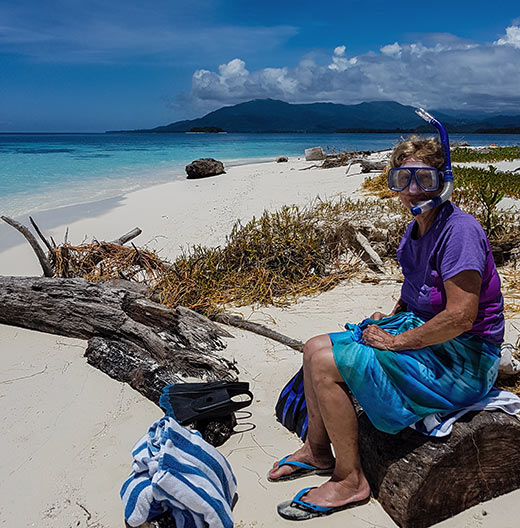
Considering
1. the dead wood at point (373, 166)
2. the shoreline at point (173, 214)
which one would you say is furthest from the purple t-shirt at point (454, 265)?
the dead wood at point (373, 166)

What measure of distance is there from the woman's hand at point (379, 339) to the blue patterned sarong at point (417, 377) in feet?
0.10

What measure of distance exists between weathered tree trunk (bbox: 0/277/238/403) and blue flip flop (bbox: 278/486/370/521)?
128 centimetres

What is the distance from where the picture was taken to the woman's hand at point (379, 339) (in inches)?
91.0

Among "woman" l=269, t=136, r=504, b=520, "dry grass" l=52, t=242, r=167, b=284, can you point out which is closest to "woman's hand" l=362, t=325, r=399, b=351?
"woman" l=269, t=136, r=504, b=520

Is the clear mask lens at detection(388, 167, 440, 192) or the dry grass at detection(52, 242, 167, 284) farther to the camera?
the dry grass at detection(52, 242, 167, 284)

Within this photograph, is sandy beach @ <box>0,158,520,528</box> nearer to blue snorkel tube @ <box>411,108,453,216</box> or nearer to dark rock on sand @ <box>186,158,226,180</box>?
blue snorkel tube @ <box>411,108,453,216</box>

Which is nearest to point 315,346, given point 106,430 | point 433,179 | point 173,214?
point 433,179

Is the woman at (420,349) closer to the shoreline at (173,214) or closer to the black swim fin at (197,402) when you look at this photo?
the black swim fin at (197,402)

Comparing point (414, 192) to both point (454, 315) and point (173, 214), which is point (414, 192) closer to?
point (454, 315)

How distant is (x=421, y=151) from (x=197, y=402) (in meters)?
1.99

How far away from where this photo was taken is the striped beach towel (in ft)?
7.16

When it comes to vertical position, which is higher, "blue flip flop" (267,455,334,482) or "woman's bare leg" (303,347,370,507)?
"woman's bare leg" (303,347,370,507)

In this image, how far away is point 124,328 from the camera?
393 cm

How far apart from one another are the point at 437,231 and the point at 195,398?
5.92 feet
